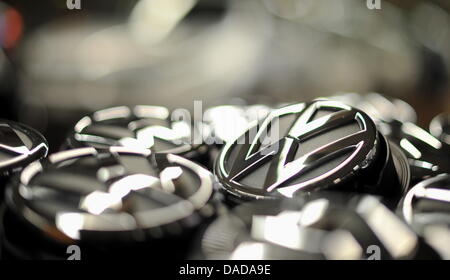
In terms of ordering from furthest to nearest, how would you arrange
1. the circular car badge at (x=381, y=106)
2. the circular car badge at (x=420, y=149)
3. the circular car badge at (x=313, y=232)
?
the circular car badge at (x=381, y=106)
the circular car badge at (x=420, y=149)
the circular car badge at (x=313, y=232)

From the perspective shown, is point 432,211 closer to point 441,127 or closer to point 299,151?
point 299,151

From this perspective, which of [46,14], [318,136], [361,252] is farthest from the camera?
[46,14]

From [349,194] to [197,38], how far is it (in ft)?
1.63

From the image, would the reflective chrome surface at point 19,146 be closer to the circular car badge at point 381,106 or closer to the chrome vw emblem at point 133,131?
the chrome vw emblem at point 133,131

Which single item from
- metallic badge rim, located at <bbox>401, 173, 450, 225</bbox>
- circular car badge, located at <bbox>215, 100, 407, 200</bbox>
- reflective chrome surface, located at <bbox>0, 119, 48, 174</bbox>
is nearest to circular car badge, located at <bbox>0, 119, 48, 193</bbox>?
reflective chrome surface, located at <bbox>0, 119, 48, 174</bbox>

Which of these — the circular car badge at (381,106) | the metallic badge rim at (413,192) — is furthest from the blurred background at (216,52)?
the metallic badge rim at (413,192)

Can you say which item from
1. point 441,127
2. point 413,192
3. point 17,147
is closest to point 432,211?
point 413,192

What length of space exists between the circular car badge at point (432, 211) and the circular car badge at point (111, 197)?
15 cm

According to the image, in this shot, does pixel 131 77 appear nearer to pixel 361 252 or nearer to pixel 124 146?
pixel 124 146

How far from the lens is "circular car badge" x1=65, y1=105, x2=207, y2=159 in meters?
0.50

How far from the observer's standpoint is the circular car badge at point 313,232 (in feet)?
1.16

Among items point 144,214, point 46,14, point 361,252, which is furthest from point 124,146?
point 46,14

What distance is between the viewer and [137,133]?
1.74 feet

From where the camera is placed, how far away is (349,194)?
0.40 meters
